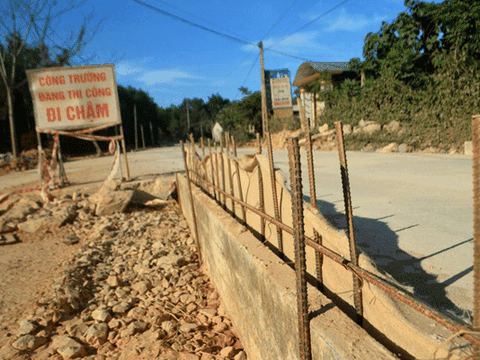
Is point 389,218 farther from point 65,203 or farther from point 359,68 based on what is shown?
point 359,68

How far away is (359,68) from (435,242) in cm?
1639

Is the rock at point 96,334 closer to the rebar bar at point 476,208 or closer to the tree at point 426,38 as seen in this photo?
the rebar bar at point 476,208

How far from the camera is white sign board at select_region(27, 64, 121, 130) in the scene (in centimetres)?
815

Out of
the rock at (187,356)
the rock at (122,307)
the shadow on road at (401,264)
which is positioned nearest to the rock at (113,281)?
the rock at (122,307)

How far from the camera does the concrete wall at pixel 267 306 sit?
1312mm

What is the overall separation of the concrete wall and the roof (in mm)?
22019

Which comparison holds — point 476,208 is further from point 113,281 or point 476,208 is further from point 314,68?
point 314,68

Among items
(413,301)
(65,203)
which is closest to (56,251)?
(65,203)

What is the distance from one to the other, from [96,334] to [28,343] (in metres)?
0.56

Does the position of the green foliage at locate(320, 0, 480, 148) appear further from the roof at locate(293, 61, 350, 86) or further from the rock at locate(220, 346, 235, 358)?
the rock at locate(220, 346, 235, 358)

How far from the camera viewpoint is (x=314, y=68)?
23.6 m

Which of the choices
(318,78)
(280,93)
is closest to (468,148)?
(318,78)

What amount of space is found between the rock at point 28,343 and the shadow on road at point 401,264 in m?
2.97

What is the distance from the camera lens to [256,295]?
7.12ft
